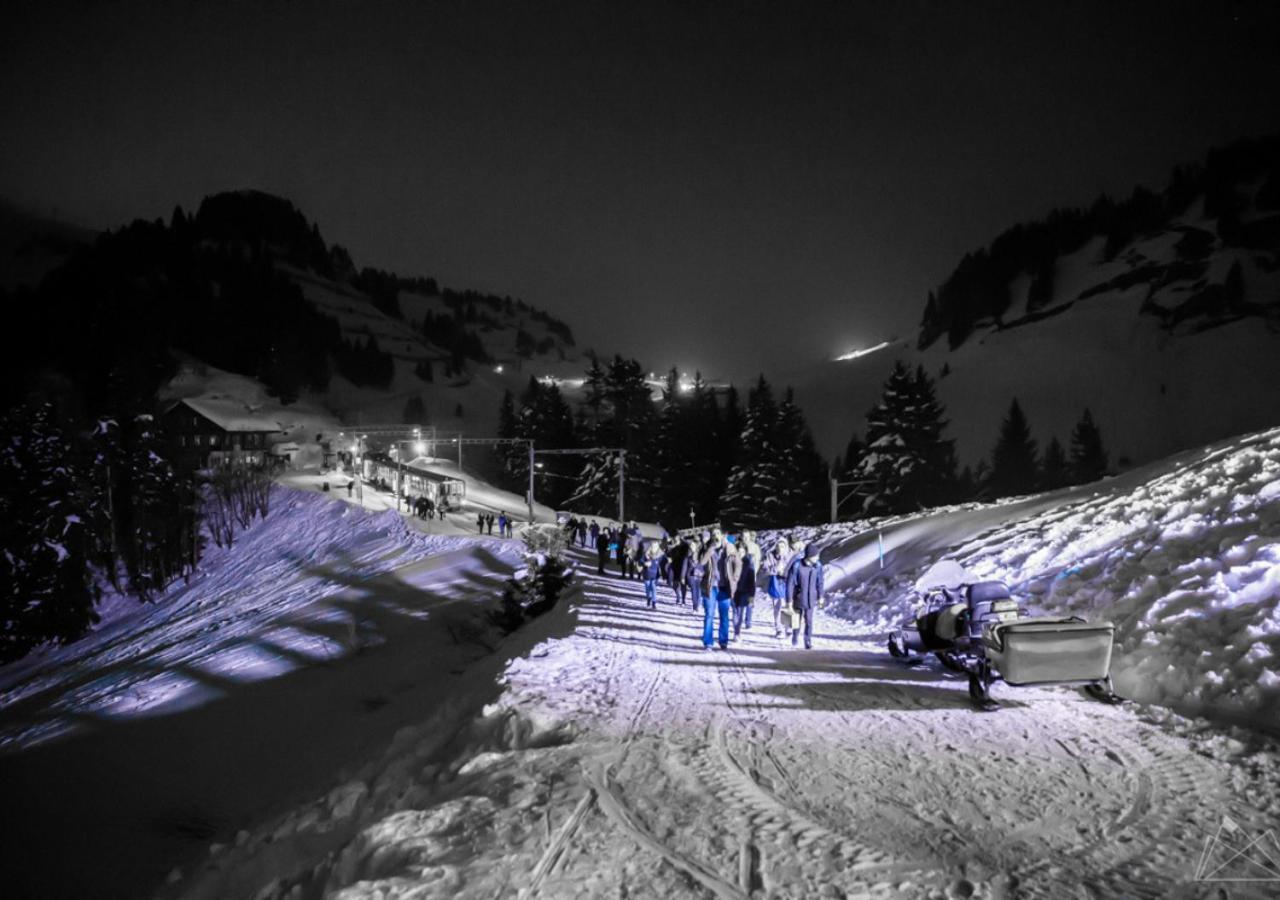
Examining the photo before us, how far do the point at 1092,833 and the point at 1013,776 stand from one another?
1052 mm

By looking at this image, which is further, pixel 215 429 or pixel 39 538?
pixel 215 429

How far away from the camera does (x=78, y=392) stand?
4441 inches

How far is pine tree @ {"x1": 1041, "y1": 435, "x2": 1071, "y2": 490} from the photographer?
65.7 metres

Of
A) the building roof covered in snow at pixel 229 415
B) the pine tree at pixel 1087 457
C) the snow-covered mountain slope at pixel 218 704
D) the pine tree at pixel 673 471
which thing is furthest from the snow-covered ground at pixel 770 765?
the building roof covered in snow at pixel 229 415

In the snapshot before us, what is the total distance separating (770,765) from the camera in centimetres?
618

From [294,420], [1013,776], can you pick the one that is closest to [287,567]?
[1013,776]

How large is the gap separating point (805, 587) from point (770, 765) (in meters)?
6.35

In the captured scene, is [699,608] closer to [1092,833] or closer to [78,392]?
[1092,833]

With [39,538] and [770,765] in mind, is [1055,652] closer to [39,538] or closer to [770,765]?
[770,765]

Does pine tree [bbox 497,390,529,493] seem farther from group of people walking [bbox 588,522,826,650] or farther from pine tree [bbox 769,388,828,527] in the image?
group of people walking [bbox 588,522,826,650]

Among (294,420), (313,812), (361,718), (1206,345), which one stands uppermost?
(1206,345)

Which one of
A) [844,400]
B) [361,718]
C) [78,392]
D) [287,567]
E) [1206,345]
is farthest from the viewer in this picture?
[844,400]

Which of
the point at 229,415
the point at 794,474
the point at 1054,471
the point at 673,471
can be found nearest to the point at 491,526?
the point at 673,471

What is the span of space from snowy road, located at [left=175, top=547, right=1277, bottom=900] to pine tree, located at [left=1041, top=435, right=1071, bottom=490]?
66.9 m
